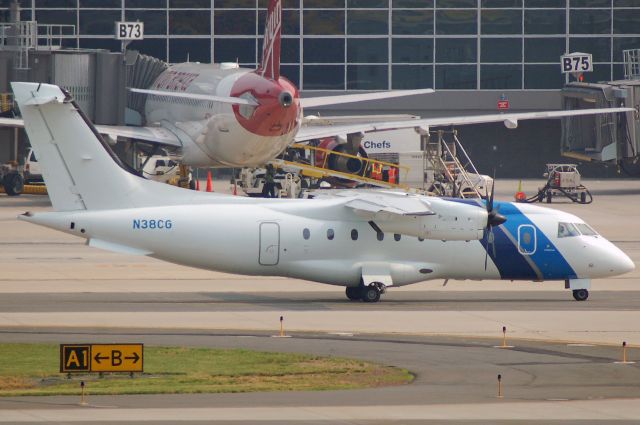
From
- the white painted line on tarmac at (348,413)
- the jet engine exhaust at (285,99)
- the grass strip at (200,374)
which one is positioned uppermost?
the jet engine exhaust at (285,99)

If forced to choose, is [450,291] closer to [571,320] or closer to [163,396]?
Answer: [571,320]

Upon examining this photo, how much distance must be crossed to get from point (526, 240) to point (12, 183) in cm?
3558

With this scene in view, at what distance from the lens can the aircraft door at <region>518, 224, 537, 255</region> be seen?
33625mm

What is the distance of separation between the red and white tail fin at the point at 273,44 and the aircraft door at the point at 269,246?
20.6 metres

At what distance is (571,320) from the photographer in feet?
99.8

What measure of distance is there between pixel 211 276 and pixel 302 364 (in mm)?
15283

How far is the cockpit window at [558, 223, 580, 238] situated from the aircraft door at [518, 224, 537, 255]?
2.47 feet

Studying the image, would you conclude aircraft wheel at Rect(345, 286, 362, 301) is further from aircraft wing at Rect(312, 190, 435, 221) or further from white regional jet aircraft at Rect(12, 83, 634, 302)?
aircraft wing at Rect(312, 190, 435, 221)

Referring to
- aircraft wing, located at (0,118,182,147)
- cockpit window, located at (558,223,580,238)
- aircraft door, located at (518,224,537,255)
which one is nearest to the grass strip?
aircraft door, located at (518,224,537,255)

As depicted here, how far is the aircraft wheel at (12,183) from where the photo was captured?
63.1m

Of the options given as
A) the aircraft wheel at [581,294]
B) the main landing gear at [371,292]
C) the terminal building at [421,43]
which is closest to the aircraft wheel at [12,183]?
the terminal building at [421,43]

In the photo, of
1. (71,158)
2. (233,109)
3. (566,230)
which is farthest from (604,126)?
(71,158)

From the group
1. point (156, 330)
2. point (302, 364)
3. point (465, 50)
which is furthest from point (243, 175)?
point (302, 364)

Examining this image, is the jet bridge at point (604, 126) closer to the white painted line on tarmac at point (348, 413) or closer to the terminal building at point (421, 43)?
the terminal building at point (421, 43)
